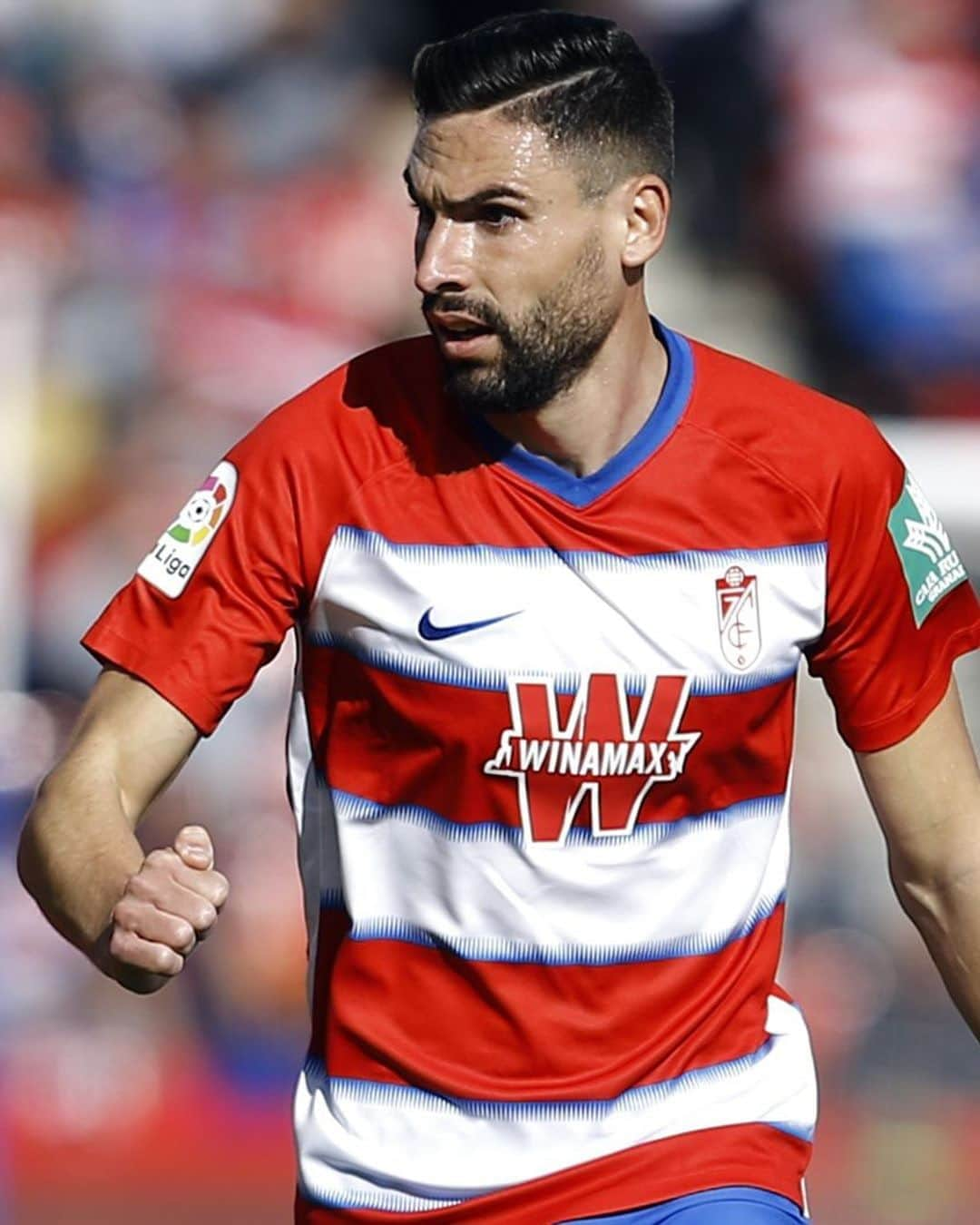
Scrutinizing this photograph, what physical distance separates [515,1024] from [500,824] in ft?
0.87

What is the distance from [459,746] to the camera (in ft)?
10.6

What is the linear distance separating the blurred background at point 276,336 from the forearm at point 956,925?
2.92 metres

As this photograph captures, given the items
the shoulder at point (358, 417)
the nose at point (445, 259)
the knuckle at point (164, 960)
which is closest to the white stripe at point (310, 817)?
the shoulder at point (358, 417)

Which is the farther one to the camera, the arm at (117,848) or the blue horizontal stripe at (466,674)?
the blue horizontal stripe at (466,674)

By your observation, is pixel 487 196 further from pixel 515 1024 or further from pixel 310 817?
pixel 515 1024

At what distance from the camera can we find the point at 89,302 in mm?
6406

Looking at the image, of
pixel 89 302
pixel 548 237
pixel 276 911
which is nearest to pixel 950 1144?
pixel 276 911

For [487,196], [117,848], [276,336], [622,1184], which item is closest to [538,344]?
[487,196]

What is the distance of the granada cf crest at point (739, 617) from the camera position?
10.9ft

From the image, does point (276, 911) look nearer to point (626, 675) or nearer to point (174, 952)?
point (626, 675)

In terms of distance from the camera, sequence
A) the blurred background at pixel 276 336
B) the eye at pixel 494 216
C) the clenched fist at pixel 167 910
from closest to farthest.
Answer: the clenched fist at pixel 167 910
the eye at pixel 494 216
the blurred background at pixel 276 336

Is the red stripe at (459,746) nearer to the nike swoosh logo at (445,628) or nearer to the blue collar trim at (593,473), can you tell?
the nike swoosh logo at (445,628)

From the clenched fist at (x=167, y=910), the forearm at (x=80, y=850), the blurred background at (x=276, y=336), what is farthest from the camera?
the blurred background at (x=276, y=336)

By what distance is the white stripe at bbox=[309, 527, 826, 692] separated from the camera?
128 inches
